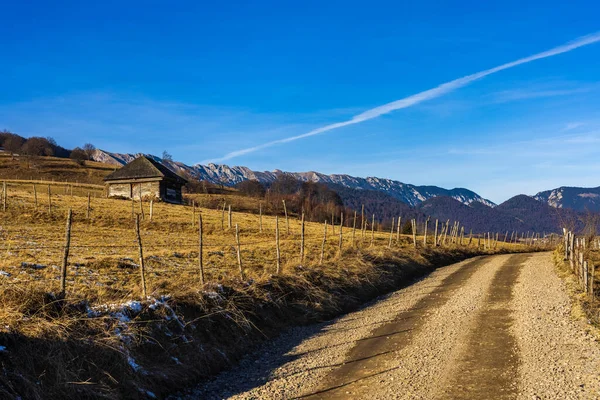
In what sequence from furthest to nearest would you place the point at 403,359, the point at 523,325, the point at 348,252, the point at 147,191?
the point at 147,191 → the point at 348,252 → the point at 523,325 → the point at 403,359

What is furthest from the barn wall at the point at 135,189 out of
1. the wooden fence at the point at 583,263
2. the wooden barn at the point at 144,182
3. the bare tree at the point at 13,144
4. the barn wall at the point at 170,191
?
the bare tree at the point at 13,144

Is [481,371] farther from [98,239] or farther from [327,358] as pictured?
[98,239]

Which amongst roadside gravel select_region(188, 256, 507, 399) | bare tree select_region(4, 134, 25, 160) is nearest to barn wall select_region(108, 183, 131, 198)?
roadside gravel select_region(188, 256, 507, 399)

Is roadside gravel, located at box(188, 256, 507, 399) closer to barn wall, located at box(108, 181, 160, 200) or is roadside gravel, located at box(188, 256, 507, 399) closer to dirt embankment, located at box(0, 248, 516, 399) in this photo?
dirt embankment, located at box(0, 248, 516, 399)

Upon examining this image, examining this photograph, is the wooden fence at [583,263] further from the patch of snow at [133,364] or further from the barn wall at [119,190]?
the barn wall at [119,190]

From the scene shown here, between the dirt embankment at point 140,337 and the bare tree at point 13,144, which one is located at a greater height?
the bare tree at point 13,144

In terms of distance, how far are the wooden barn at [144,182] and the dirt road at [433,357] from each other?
51536 mm

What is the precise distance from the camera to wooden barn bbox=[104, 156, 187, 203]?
62.8 m

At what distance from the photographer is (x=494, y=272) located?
26312mm

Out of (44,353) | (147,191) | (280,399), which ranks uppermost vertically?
(147,191)

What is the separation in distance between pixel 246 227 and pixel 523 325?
111 feet

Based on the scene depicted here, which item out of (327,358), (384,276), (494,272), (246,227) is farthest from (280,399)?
(246,227)

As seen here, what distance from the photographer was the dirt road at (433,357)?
8.66 meters

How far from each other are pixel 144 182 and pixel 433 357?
59374mm
